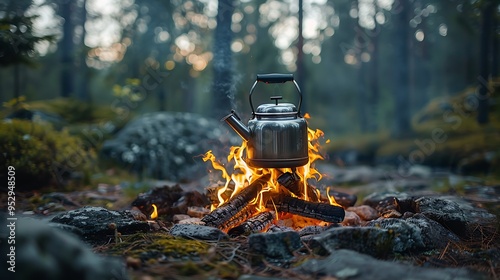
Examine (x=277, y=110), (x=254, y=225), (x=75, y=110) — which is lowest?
(x=254, y=225)

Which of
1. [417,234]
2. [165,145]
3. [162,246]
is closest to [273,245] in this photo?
[162,246]

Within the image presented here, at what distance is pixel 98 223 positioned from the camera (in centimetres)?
371

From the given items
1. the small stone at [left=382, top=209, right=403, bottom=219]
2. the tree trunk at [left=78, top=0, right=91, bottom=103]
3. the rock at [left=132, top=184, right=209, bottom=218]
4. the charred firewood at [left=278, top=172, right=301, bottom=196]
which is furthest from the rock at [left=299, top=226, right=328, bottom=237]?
the tree trunk at [left=78, top=0, right=91, bottom=103]

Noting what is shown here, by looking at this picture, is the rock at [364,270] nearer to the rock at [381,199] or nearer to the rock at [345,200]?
the rock at [381,199]

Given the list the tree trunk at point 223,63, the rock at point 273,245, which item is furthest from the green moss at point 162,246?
the tree trunk at point 223,63

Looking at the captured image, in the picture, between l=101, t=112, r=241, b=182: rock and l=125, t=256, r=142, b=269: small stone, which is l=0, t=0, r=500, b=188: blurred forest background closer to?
l=101, t=112, r=241, b=182: rock

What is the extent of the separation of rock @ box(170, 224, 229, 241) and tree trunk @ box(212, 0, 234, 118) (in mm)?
3263

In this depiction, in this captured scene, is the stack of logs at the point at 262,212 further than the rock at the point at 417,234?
Yes

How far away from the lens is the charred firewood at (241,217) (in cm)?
405

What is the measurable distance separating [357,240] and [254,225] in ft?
3.50

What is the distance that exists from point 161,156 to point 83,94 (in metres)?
10.7

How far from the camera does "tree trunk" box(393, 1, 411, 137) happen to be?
1391 centimetres

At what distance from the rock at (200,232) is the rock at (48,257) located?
1.42 m

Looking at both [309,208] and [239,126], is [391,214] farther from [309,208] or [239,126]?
[239,126]
